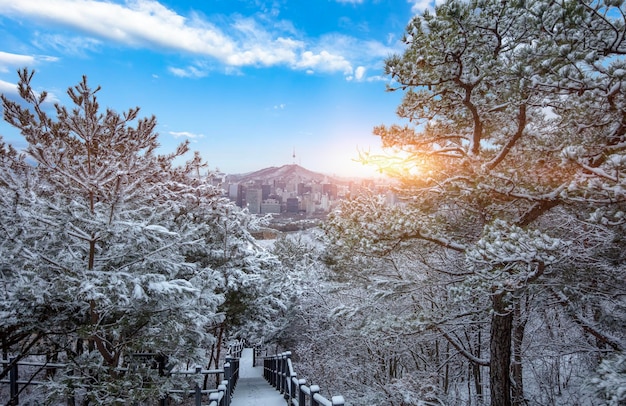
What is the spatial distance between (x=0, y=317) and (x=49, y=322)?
760 millimetres

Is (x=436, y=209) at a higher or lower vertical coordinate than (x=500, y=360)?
higher

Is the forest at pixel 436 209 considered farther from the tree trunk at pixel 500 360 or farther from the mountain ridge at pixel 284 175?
the mountain ridge at pixel 284 175

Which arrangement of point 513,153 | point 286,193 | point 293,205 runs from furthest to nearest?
1. point 286,193
2. point 293,205
3. point 513,153

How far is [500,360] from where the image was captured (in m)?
6.36

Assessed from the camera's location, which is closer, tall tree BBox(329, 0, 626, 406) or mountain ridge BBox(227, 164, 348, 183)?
tall tree BBox(329, 0, 626, 406)

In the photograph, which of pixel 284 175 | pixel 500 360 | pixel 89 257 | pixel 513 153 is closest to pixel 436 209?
pixel 513 153

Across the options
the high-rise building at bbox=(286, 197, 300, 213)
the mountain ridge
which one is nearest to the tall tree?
the high-rise building at bbox=(286, 197, 300, 213)

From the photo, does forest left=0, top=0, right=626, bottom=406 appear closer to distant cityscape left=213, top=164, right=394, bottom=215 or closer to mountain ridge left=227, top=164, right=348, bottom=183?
distant cityscape left=213, top=164, right=394, bottom=215

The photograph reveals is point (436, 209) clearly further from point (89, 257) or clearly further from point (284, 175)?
point (284, 175)

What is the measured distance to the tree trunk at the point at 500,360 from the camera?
625 cm

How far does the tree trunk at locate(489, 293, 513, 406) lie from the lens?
6252 millimetres

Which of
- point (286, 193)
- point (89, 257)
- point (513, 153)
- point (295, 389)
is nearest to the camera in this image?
point (89, 257)

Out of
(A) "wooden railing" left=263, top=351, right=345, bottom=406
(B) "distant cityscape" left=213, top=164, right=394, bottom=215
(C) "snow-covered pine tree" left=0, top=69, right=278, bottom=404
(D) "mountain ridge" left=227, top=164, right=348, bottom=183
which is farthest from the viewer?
(D) "mountain ridge" left=227, top=164, right=348, bottom=183

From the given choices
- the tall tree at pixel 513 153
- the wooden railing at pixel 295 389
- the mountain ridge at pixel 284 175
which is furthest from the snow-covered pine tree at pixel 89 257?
the mountain ridge at pixel 284 175
